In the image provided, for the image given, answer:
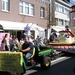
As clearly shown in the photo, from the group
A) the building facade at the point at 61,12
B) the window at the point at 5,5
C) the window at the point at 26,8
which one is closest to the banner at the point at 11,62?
the window at the point at 5,5

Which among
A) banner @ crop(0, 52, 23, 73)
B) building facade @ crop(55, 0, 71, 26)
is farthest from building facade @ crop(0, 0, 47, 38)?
banner @ crop(0, 52, 23, 73)

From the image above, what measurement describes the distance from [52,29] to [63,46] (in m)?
21.9

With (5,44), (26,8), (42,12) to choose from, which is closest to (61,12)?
(42,12)

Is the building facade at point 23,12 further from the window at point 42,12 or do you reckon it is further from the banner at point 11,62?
the banner at point 11,62

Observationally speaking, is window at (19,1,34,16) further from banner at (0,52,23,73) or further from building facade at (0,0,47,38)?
banner at (0,52,23,73)

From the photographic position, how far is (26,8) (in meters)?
26.8

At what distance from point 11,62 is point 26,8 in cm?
1950

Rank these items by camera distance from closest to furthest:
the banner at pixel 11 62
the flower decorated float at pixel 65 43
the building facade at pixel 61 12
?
the banner at pixel 11 62 → the flower decorated float at pixel 65 43 → the building facade at pixel 61 12

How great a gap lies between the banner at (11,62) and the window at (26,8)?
17.9m

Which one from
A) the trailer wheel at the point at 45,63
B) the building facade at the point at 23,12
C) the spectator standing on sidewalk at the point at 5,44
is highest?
the building facade at the point at 23,12

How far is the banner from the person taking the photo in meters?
7.58

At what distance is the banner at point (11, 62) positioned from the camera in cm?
758

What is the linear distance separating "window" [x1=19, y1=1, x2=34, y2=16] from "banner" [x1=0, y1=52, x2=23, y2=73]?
17857 millimetres

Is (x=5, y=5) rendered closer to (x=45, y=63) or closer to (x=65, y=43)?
(x=65, y=43)
